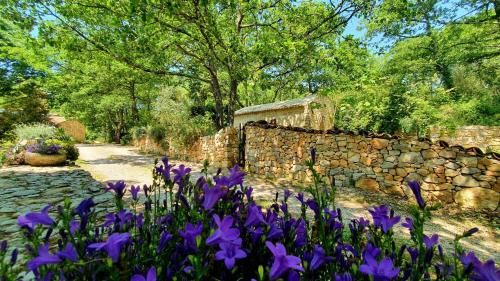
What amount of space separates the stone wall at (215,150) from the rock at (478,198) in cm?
636

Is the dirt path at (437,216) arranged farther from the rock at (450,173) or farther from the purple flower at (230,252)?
the purple flower at (230,252)

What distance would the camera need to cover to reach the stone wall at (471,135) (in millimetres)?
A: 11977

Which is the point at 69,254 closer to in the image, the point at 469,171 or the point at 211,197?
the point at 211,197

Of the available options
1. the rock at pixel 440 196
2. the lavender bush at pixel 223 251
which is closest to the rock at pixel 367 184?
the rock at pixel 440 196

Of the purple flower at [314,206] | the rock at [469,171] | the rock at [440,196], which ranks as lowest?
the rock at [440,196]

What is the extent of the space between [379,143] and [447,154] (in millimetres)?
1411

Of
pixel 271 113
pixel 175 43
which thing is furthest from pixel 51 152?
pixel 271 113

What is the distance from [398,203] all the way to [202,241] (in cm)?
621

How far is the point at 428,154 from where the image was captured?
586cm

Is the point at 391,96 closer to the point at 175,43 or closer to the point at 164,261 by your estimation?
the point at 175,43

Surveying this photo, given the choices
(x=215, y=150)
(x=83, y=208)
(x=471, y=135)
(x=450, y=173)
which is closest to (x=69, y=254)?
(x=83, y=208)

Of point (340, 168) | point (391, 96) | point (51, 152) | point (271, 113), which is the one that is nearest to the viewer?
point (340, 168)

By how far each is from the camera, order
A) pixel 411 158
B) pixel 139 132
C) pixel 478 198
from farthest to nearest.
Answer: pixel 139 132 < pixel 411 158 < pixel 478 198

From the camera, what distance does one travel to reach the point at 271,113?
13586mm
